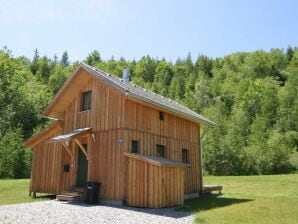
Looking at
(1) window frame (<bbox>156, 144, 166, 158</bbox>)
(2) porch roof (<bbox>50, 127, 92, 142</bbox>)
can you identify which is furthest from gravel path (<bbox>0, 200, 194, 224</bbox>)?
(1) window frame (<bbox>156, 144, 166, 158</bbox>)

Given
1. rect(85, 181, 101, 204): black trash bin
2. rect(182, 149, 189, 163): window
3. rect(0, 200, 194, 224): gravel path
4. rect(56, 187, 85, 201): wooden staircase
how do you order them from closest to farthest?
rect(0, 200, 194, 224): gravel path → rect(85, 181, 101, 204): black trash bin → rect(56, 187, 85, 201): wooden staircase → rect(182, 149, 189, 163): window

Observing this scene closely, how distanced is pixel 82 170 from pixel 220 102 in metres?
56.5

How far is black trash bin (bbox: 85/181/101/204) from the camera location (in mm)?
15855

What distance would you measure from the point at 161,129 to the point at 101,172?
13.3 ft

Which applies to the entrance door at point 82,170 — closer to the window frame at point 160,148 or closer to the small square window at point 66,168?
the small square window at point 66,168

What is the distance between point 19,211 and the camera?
12891 millimetres

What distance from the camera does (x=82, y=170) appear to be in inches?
714

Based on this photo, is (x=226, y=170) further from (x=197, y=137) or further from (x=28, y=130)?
(x=28, y=130)

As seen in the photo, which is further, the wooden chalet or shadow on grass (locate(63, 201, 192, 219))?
the wooden chalet

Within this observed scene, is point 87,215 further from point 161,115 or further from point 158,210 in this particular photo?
point 161,115

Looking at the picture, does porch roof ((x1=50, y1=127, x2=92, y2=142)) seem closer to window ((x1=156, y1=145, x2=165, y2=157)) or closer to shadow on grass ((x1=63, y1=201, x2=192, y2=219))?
shadow on grass ((x1=63, y1=201, x2=192, y2=219))

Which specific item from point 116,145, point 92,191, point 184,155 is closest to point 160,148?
point 184,155

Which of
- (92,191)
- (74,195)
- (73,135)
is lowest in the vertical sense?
(74,195)

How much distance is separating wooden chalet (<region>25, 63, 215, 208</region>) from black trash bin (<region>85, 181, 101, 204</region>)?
13.8 inches
